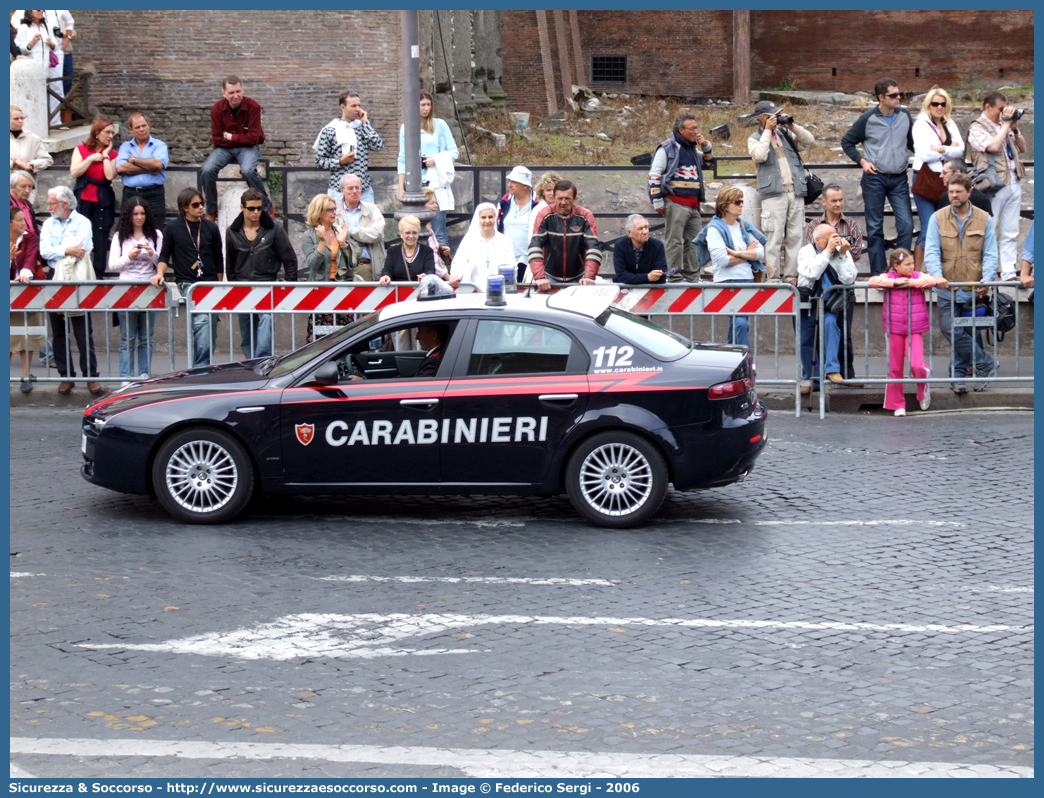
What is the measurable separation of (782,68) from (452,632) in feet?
108

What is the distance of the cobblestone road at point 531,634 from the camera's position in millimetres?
5773

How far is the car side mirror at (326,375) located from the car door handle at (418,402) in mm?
488

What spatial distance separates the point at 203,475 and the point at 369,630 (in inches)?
110

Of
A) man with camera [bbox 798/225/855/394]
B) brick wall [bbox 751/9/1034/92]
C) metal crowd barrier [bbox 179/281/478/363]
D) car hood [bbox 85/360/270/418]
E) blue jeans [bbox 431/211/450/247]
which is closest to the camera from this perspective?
car hood [bbox 85/360/270/418]

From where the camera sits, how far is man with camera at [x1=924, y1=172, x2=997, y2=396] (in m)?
13.8

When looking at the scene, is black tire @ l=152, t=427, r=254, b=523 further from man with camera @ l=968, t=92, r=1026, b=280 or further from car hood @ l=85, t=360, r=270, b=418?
man with camera @ l=968, t=92, r=1026, b=280

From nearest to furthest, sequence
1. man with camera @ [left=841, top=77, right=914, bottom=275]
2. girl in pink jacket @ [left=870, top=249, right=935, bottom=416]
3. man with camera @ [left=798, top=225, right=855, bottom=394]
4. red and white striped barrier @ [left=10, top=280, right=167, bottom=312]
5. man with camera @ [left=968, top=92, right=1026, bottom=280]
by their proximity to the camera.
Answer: girl in pink jacket @ [left=870, top=249, right=935, bottom=416], man with camera @ [left=798, top=225, right=855, bottom=394], red and white striped barrier @ [left=10, top=280, right=167, bottom=312], man with camera @ [left=968, top=92, right=1026, bottom=280], man with camera @ [left=841, top=77, right=914, bottom=275]

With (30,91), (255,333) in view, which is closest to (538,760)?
(255,333)

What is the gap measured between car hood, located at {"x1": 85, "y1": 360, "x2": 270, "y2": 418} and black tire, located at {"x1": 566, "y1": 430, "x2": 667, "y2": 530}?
2.33 m

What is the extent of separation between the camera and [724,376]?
9.48 m

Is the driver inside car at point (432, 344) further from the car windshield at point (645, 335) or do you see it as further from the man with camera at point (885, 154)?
the man with camera at point (885, 154)

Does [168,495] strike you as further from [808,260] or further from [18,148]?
[18,148]

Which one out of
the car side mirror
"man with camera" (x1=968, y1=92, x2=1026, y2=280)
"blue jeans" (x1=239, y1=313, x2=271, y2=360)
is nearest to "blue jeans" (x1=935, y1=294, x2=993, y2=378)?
"man with camera" (x1=968, y1=92, x2=1026, y2=280)

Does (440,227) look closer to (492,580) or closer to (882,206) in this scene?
(882,206)
